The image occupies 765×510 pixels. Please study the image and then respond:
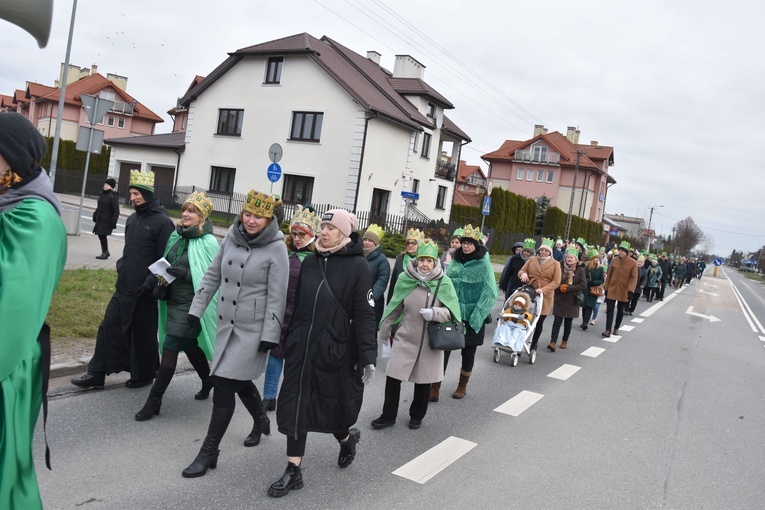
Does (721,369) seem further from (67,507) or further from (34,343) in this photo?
(34,343)

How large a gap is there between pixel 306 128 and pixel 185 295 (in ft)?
86.4

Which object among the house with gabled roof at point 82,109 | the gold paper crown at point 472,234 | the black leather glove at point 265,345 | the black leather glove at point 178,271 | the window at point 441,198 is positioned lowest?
the black leather glove at point 265,345

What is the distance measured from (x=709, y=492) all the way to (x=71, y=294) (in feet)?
27.0

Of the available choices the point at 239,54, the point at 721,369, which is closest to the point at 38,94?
the point at 239,54

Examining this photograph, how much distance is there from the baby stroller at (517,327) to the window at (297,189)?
2182 cm

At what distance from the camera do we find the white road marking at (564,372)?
8.65 meters

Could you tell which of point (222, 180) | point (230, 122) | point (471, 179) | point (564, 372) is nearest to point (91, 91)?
point (230, 122)

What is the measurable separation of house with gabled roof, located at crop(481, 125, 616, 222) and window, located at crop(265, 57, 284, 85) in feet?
142

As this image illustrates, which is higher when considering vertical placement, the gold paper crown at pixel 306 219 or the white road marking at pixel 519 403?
the gold paper crown at pixel 306 219

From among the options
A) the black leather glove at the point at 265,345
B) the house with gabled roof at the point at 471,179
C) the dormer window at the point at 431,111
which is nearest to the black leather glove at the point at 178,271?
the black leather glove at the point at 265,345

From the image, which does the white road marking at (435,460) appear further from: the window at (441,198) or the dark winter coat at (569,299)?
the window at (441,198)

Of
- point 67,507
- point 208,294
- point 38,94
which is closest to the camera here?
point 67,507

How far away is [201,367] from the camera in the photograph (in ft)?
A: 18.1

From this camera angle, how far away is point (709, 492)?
16.0ft
